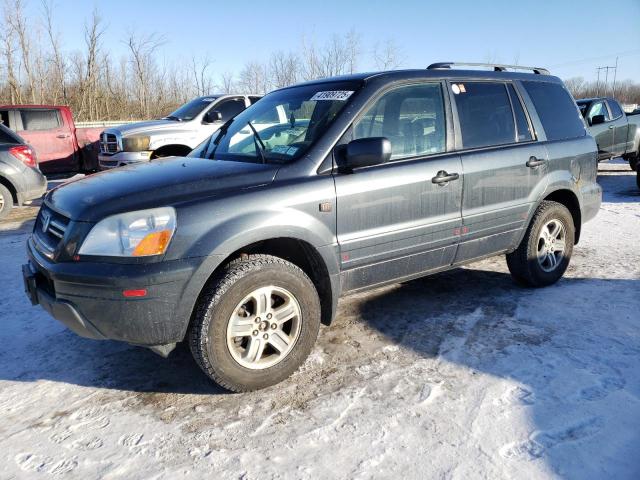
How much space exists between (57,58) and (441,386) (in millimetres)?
29183

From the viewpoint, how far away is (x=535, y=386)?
2918mm

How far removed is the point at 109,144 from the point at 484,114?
761 centimetres

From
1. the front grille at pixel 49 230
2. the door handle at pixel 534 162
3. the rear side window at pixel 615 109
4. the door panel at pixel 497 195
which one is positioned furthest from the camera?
the rear side window at pixel 615 109

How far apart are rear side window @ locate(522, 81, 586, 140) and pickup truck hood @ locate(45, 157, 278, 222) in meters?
2.64

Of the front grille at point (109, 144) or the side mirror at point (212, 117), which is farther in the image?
the side mirror at point (212, 117)

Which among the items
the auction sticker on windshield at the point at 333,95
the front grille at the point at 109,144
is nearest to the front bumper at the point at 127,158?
the front grille at the point at 109,144

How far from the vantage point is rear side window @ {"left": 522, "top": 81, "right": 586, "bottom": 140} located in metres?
4.43

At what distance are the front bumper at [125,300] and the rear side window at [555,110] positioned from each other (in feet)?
10.9

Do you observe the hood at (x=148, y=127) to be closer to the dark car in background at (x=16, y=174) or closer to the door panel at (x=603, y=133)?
the dark car in background at (x=16, y=174)

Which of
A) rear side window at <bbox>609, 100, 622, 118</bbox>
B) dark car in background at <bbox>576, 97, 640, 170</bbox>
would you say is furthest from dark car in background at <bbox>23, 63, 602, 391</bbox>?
rear side window at <bbox>609, 100, 622, 118</bbox>

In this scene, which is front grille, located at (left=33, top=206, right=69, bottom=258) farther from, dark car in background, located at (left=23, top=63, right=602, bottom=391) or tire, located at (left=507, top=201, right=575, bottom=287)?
tire, located at (left=507, top=201, right=575, bottom=287)

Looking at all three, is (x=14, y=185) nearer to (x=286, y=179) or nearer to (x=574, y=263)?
(x=286, y=179)

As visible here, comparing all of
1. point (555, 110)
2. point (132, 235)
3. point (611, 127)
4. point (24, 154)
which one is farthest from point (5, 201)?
point (611, 127)

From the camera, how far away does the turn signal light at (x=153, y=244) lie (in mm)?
2611
